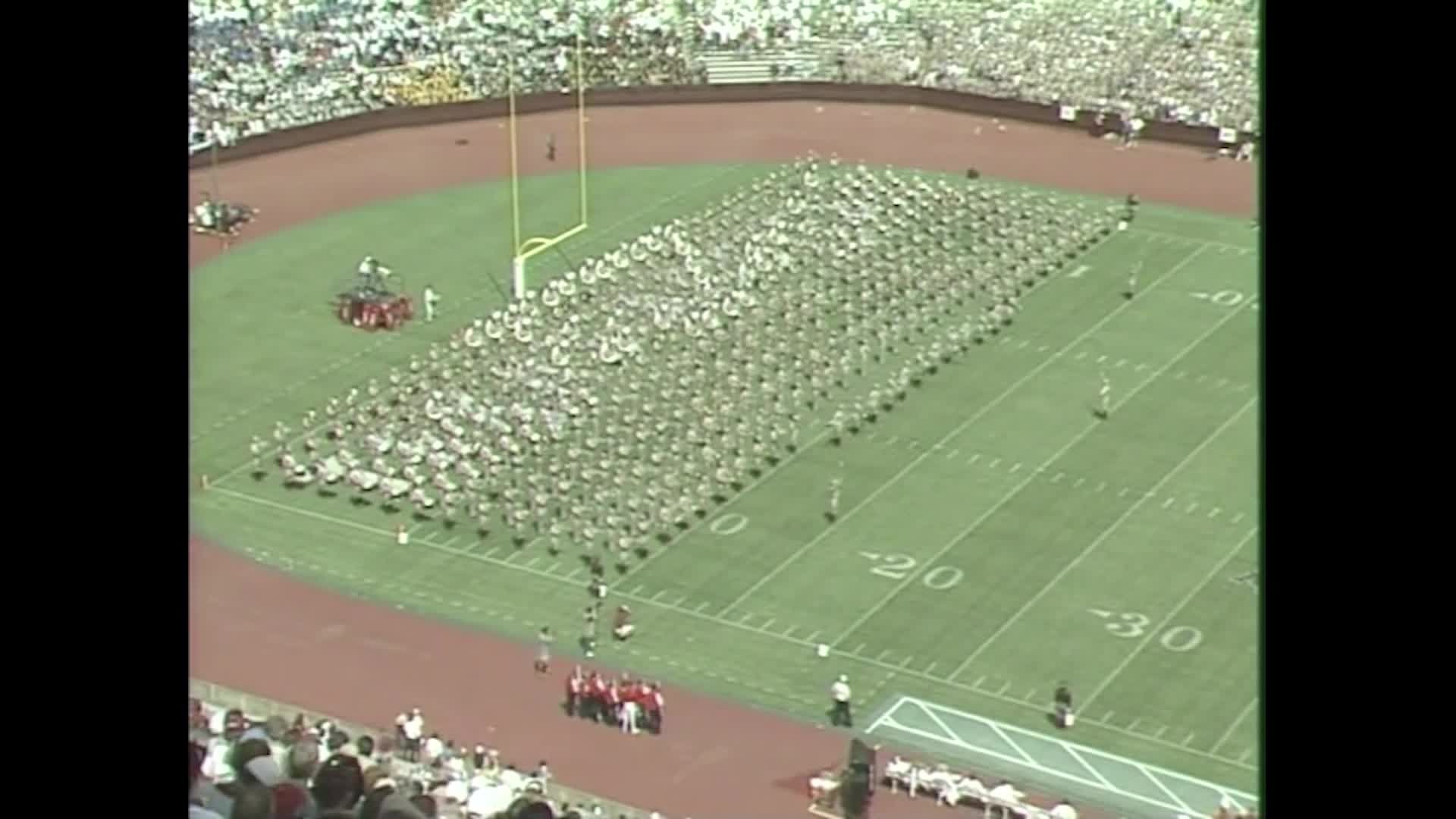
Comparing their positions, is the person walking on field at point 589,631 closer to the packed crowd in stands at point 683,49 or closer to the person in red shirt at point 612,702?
the person in red shirt at point 612,702

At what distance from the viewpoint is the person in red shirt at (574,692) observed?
9023 millimetres

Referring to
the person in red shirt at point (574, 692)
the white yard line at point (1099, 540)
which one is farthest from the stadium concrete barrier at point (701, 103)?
the person in red shirt at point (574, 692)

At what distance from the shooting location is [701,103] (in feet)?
57.7

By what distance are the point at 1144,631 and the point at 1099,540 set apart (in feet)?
2.82

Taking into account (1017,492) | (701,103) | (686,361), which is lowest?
(1017,492)

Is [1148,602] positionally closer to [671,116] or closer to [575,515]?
[575,515]

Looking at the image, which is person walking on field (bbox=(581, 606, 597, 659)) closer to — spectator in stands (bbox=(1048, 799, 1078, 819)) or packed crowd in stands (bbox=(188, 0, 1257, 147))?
spectator in stands (bbox=(1048, 799, 1078, 819))

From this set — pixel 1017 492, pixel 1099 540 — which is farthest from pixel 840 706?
pixel 1017 492

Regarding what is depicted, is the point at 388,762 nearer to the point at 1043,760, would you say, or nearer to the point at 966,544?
the point at 1043,760

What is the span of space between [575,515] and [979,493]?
67.3 inches

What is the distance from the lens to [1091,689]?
9.08 m
